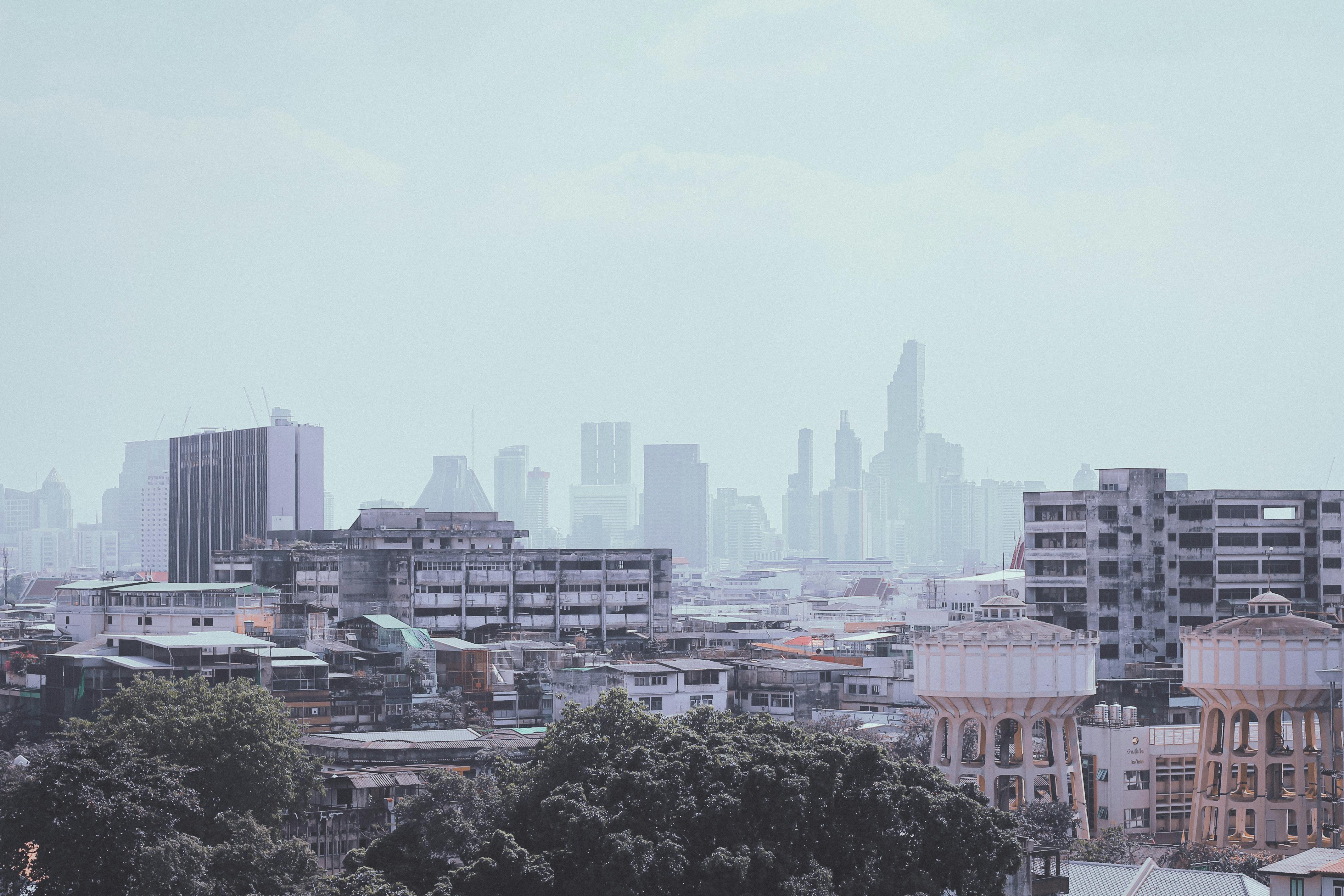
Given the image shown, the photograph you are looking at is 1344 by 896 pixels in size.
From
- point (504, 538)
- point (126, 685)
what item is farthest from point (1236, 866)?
point (504, 538)

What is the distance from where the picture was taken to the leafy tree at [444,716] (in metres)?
82.2

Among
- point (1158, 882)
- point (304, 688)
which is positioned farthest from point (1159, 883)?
point (304, 688)

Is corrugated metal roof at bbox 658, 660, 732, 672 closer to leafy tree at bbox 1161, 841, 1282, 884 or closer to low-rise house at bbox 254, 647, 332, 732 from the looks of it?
low-rise house at bbox 254, 647, 332, 732

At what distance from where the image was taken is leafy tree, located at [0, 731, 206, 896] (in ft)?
148

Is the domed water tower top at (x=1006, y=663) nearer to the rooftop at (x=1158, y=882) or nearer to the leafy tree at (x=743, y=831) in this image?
the rooftop at (x=1158, y=882)

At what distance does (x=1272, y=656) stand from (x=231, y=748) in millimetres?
39049

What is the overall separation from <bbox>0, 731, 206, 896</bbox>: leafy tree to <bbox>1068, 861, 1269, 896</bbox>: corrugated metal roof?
81.9ft

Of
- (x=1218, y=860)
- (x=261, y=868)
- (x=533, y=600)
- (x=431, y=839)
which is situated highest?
(x=533, y=600)

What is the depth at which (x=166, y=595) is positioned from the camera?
9450 cm

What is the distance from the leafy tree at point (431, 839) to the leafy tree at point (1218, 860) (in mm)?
23365

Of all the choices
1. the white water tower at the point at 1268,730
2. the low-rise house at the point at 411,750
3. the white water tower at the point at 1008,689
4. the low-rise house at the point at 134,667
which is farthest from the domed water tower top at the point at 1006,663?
the low-rise house at the point at 134,667

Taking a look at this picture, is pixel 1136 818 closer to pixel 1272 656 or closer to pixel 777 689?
pixel 1272 656

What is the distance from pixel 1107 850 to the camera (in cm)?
6144

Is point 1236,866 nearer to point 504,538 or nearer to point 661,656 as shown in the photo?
point 661,656
